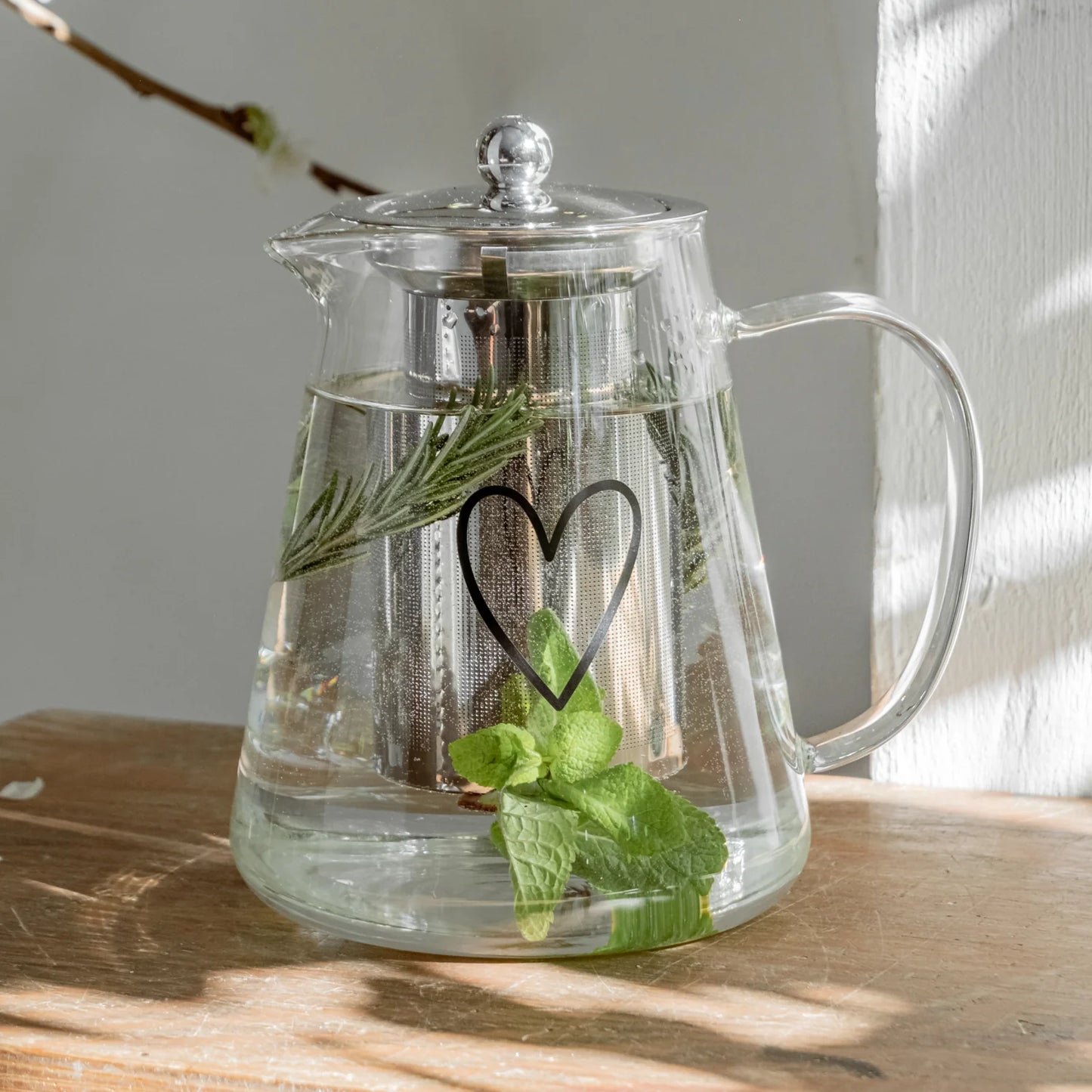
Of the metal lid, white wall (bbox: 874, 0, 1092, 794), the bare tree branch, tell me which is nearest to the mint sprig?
the metal lid

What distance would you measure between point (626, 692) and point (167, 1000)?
7.8 inches

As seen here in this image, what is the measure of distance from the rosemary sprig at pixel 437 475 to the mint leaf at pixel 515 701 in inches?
2.6

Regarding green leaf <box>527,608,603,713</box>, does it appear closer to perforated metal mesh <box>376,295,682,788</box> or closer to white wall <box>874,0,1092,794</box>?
perforated metal mesh <box>376,295,682,788</box>

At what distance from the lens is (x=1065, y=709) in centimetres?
69

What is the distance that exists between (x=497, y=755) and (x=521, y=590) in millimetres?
60

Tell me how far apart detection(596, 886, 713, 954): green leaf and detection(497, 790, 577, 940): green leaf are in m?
0.03

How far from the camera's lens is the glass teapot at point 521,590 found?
18.9 inches

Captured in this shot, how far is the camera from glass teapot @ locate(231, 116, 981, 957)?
48 cm

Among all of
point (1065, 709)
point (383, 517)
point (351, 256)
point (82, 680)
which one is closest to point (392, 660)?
point (383, 517)

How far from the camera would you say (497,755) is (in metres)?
0.48

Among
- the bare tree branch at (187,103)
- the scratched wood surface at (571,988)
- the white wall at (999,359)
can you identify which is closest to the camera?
the scratched wood surface at (571,988)

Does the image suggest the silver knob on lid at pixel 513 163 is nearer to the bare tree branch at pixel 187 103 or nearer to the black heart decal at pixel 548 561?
the black heart decal at pixel 548 561

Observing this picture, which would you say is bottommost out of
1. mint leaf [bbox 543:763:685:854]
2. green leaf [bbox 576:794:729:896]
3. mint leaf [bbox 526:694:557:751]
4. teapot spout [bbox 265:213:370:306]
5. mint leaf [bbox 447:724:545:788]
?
green leaf [bbox 576:794:729:896]

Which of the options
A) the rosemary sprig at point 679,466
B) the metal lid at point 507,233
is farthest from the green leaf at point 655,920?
the metal lid at point 507,233
